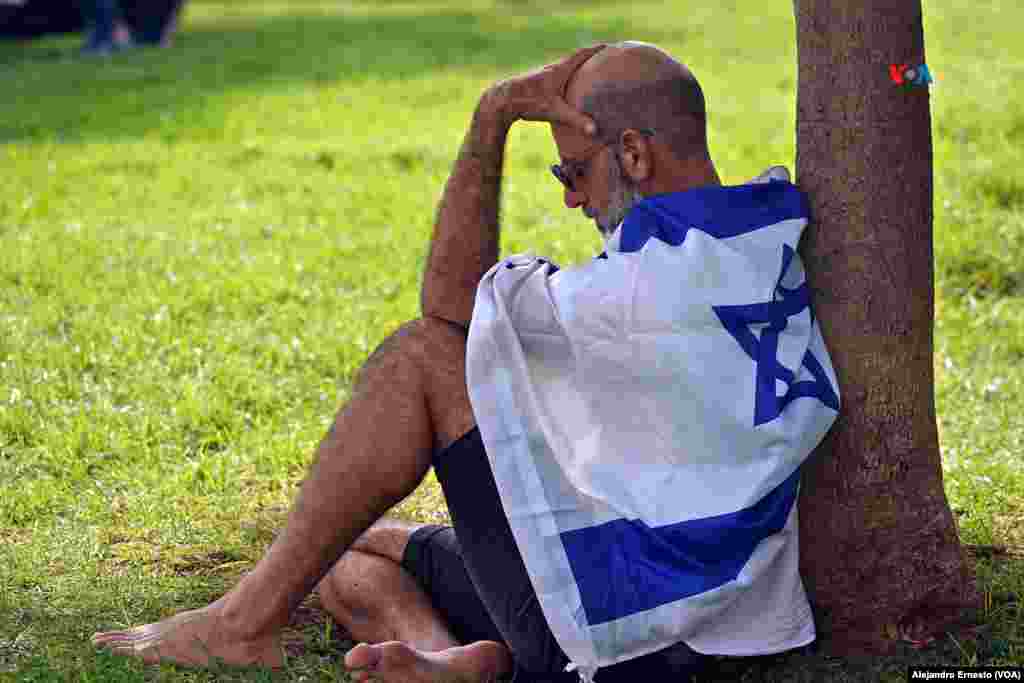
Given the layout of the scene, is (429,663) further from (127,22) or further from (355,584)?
(127,22)

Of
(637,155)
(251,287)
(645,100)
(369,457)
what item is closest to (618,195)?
(637,155)

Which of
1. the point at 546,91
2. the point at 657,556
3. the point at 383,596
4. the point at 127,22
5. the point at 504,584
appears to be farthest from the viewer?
the point at 127,22

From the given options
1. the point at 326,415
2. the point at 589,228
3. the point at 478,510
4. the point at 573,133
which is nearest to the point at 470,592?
the point at 478,510

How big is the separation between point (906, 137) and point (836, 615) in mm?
1072

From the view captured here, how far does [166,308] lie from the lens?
598cm

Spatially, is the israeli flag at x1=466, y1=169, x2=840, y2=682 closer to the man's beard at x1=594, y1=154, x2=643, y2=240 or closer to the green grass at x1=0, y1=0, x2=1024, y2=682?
the man's beard at x1=594, y1=154, x2=643, y2=240

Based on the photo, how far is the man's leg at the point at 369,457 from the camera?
121 inches

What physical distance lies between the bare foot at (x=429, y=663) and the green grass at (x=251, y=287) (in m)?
0.32

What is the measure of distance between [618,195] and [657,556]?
80cm

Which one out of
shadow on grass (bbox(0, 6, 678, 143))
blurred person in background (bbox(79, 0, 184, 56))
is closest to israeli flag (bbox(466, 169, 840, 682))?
shadow on grass (bbox(0, 6, 678, 143))

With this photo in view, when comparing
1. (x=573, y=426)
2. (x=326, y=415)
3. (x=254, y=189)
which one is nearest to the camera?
(x=573, y=426)

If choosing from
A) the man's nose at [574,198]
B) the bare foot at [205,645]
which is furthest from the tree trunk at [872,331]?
the bare foot at [205,645]

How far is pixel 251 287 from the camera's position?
20.7 ft

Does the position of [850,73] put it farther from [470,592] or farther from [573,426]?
[470,592]
